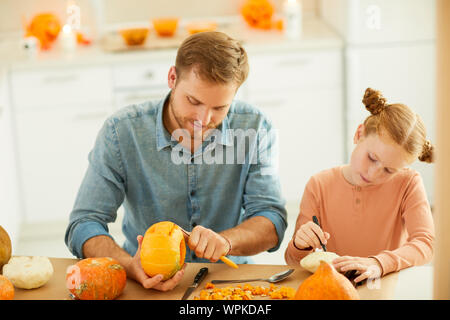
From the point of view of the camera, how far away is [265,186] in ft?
4.87

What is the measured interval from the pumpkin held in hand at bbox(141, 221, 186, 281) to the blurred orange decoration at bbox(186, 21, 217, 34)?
2110 mm

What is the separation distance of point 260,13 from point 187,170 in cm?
196

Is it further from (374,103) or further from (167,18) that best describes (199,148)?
(167,18)

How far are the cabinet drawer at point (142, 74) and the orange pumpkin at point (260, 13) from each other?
2.14 ft

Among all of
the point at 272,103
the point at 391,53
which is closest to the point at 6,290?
the point at 272,103

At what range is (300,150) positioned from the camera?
120 inches

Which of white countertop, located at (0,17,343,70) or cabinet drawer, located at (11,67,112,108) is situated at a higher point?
white countertop, located at (0,17,343,70)

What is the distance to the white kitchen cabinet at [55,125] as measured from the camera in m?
2.89

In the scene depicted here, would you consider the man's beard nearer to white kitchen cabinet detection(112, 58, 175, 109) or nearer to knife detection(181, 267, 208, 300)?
knife detection(181, 267, 208, 300)

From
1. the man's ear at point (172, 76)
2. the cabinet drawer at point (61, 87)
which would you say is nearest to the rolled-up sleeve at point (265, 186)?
the man's ear at point (172, 76)

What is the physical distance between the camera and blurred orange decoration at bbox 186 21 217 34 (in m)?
3.08

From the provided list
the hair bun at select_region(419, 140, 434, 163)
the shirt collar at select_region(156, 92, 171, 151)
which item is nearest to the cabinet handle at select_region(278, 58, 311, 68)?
the shirt collar at select_region(156, 92, 171, 151)

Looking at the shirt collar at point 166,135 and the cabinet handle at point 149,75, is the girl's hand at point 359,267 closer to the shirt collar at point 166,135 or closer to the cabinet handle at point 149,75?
the shirt collar at point 166,135
